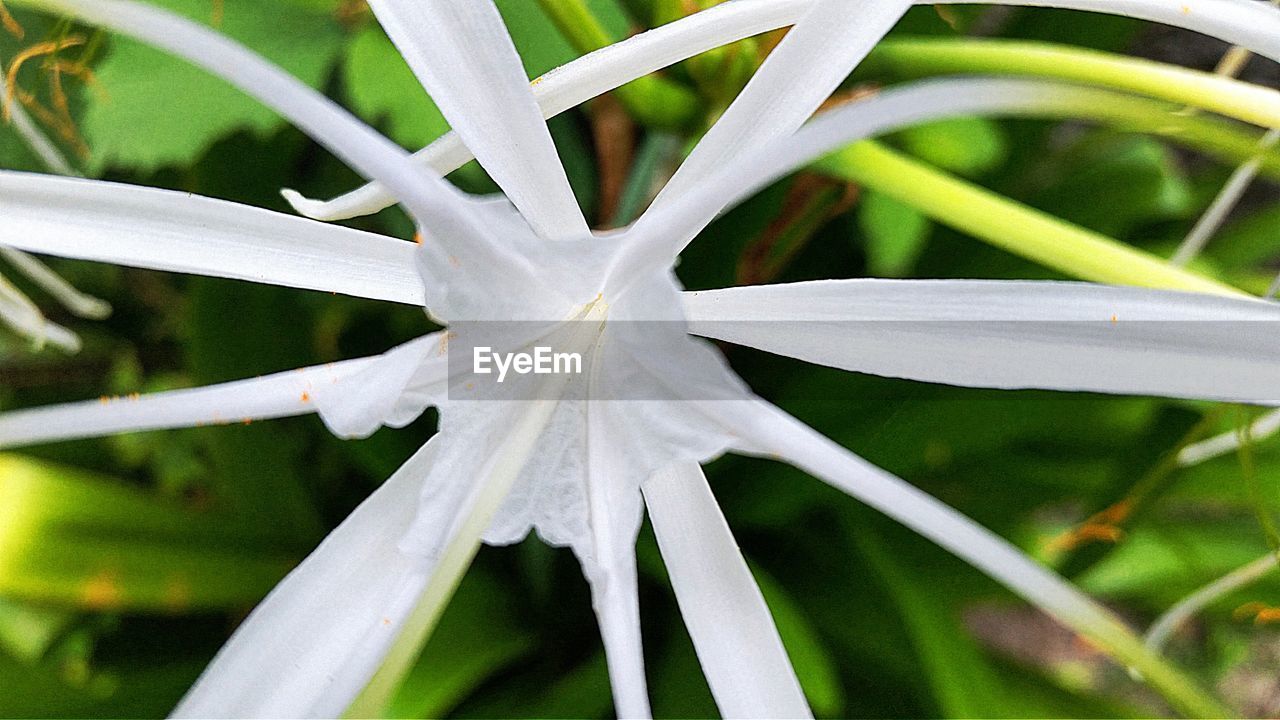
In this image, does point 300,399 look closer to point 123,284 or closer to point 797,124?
point 797,124

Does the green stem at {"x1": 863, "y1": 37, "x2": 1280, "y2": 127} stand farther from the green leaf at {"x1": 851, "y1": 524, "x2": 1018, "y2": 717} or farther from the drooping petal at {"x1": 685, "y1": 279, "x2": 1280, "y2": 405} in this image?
the green leaf at {"x1": 851, "y1": 524, "x2": 1018, "y2": 717}

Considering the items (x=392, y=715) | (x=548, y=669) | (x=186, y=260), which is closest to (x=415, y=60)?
(x=186, y=260)

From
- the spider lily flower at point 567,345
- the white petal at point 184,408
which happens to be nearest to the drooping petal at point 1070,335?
the spider lily flower at point 567,345

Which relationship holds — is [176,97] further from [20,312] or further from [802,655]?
[802,655]

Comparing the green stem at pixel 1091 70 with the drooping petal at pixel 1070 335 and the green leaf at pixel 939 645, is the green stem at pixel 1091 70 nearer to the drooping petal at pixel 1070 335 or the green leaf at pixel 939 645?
the drooping petal at pixel 1070 335

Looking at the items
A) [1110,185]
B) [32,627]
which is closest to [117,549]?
[32,627]

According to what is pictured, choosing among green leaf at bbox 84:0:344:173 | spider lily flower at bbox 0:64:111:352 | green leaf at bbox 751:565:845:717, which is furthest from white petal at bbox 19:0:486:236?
green leaf at bbox 751:565:845:717
